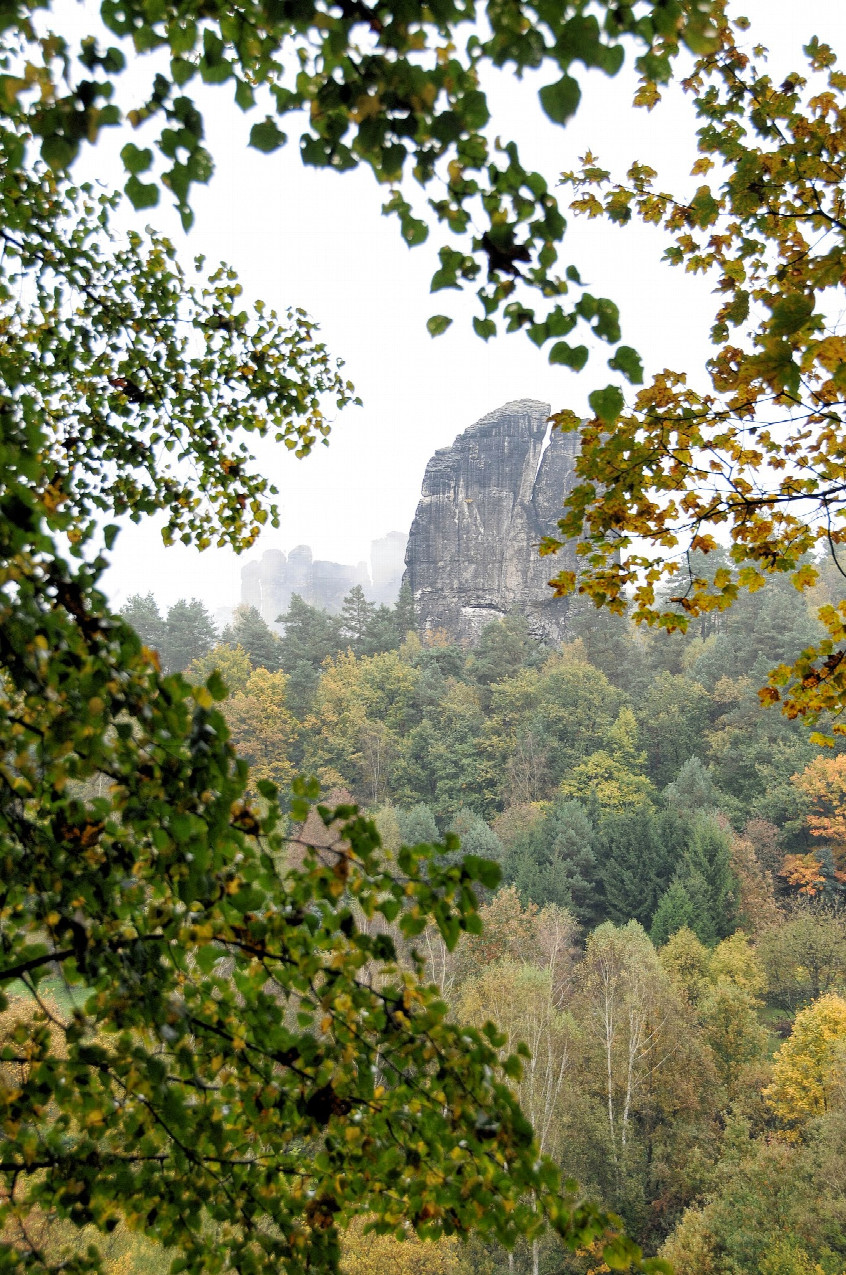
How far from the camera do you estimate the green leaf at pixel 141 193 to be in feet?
4.13

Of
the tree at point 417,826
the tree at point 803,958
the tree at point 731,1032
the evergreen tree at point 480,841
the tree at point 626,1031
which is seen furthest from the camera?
the tree at point 417,826

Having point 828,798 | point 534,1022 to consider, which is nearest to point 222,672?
point 534,1022

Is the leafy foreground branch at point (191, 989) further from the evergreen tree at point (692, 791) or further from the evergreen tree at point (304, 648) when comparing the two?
the evergreen tree at point (304, 648)

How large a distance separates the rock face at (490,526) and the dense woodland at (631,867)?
8.16 ft

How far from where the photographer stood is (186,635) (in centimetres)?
4412

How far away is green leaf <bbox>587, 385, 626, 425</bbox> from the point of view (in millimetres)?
1412

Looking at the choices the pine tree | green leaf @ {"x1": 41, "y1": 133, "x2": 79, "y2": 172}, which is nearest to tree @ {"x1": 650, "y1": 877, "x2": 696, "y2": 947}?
the pine tree

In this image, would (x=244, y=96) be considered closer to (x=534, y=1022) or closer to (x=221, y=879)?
(x=221, y=879)

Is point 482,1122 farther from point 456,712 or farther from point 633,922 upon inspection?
point 456,712

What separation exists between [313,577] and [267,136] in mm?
105938

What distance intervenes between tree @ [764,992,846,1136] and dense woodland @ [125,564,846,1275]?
6 cm

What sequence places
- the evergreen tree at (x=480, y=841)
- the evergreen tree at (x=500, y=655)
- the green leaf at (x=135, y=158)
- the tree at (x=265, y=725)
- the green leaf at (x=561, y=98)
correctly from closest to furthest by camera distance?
the green leaf at (x=561, y=98)
the green leaf at (x=135, y=158)
the evergreen tree at (x=480, y=841)
the tree at (x=265, y=725)
the evergreen tree at (x=500, y=655)

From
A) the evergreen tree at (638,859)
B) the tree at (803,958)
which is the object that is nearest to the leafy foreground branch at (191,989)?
the tree at (803,958)

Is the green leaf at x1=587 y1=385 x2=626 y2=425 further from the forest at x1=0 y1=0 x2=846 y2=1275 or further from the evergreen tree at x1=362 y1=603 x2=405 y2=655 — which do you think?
the evergreen tree at x1=362 y1=603 x2=405 y2=655
